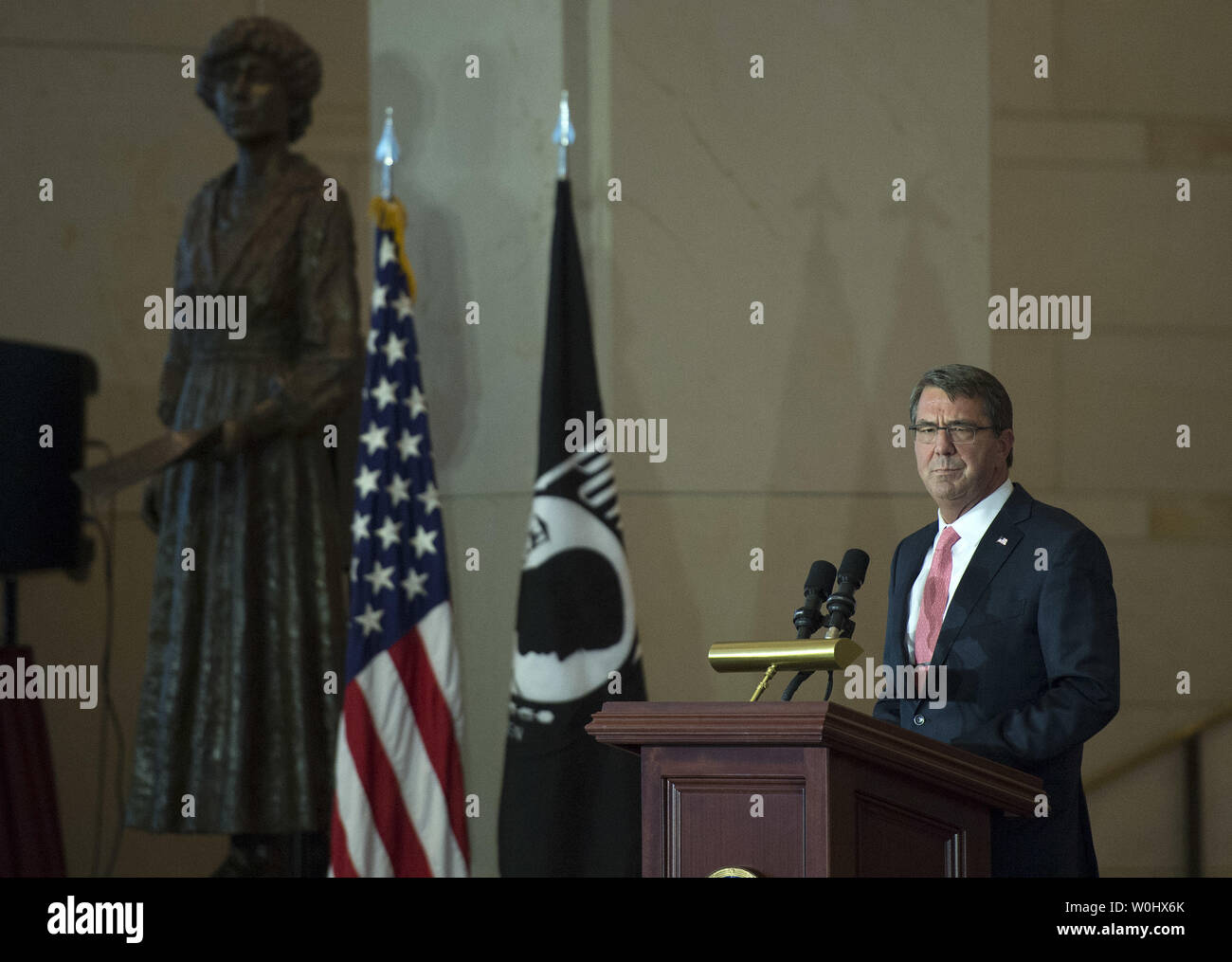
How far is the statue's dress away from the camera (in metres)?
4.91

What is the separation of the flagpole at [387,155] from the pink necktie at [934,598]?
9.45 feet

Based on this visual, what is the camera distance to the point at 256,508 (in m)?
5.02

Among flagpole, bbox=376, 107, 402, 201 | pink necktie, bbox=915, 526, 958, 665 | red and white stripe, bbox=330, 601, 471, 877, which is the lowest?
red and white stripe, bbox=330, 601, 471, 877

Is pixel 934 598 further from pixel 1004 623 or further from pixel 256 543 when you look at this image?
pixel 256 543

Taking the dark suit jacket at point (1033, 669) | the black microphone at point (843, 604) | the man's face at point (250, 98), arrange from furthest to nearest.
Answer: the man's face at point (250, 98), the dark suit jacket at point (1033, 669), the black microphone at point (843, 604)

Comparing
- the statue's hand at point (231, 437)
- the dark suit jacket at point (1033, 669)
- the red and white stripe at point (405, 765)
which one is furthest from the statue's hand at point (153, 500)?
the dark suit jacket at point (1033, 669)

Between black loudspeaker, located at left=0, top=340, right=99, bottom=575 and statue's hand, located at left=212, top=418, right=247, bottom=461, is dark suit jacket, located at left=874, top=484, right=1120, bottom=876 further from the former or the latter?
black loudspeaker, located at left=0, top=340, right=99, bottom=575

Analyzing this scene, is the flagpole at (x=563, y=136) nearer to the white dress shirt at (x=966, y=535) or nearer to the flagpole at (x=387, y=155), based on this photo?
the flagpole at (x=387, y=155)

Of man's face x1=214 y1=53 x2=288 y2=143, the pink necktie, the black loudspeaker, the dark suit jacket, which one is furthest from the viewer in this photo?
the black loudspeaker

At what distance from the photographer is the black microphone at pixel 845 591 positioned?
2600 millimetres

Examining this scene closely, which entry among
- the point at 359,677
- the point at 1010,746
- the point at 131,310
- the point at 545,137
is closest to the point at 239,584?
the point at 359,677

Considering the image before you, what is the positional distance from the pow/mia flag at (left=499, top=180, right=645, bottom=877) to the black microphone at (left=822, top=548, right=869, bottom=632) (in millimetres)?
2227

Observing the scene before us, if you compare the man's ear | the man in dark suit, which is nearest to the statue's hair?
the man in dark suit
